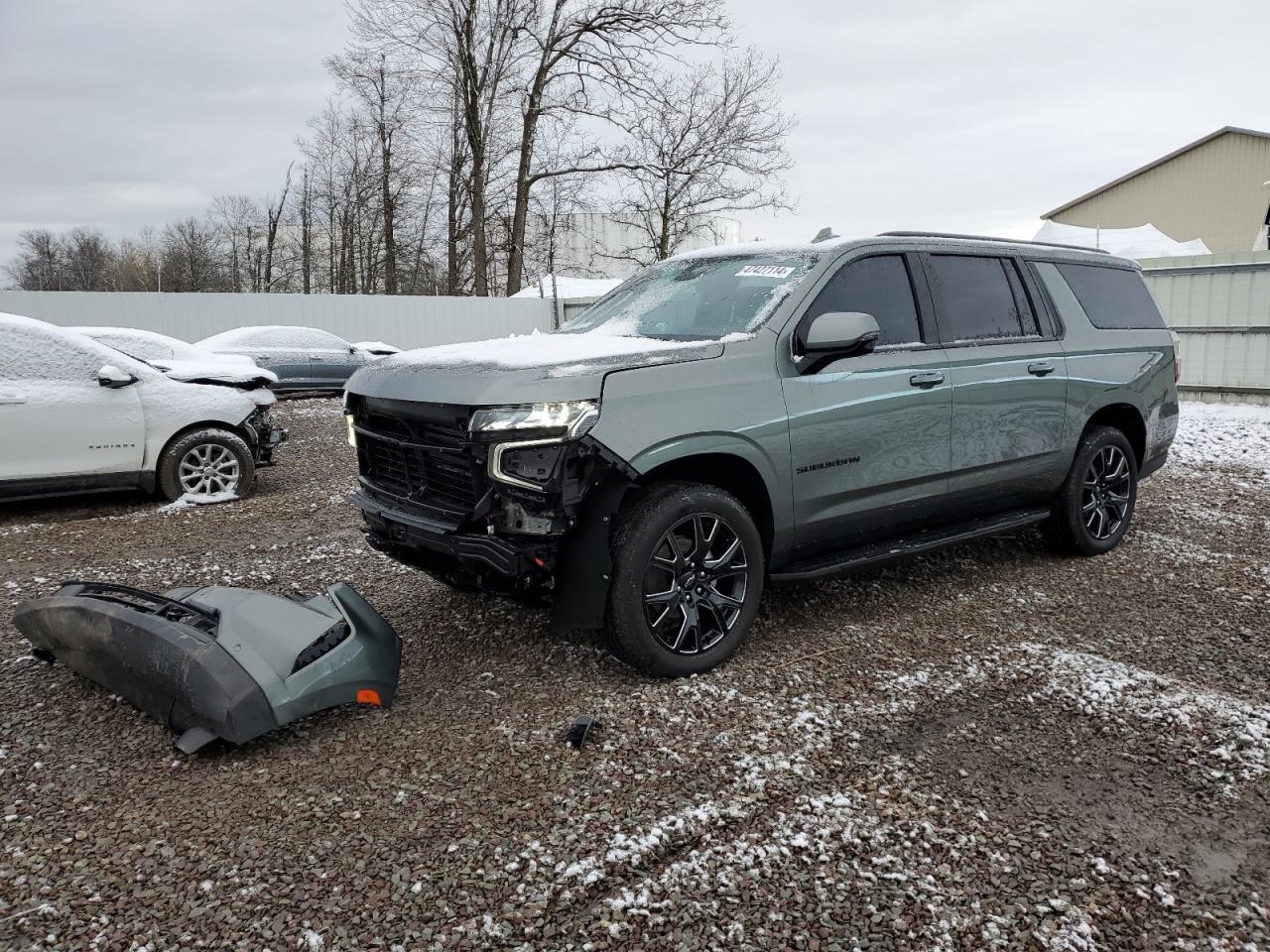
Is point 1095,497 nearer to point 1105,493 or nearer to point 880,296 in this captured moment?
point 1105,493

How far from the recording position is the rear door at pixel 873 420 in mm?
4043

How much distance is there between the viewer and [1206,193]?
29141mm

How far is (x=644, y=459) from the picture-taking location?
3.48 metres

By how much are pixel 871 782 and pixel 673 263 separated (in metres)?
3.11

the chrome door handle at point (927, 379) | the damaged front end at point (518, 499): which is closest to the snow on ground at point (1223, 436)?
the chrome door handle at point (927, 379)

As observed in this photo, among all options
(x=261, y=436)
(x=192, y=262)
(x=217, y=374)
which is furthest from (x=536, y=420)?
(x=192, y=262)

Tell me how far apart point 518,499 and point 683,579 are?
80cm

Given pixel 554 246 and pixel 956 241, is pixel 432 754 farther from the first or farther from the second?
pixel 554 246

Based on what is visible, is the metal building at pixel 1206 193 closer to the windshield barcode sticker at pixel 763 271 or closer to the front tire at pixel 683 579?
the windshield barcode sticker at pixel 763 271

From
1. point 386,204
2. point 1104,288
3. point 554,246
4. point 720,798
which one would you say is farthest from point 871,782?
point 386,204

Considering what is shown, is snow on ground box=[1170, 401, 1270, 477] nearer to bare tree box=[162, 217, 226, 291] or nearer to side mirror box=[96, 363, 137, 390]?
side mirror box=[96, 363, 137, 390]

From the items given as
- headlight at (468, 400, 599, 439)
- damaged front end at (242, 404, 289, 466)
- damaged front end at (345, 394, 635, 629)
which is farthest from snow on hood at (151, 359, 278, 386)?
headlight at (468, 400, 599, 439)

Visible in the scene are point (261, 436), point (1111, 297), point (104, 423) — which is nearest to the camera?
point (1111, 297)

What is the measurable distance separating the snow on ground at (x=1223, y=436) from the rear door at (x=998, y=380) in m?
4.70
